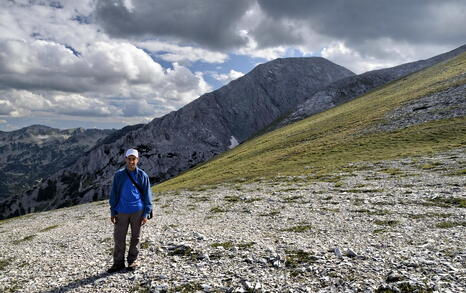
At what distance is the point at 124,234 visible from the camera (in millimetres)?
13062

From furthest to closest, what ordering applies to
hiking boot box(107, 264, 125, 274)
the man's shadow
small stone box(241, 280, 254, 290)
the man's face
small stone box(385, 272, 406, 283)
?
hiking boot box(107, 264, 125, 274) < the man's face < the man's shadow < small stone box(241, 280, 254, 290) < small stone box(385, 272, 406, 283)

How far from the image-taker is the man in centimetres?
1298

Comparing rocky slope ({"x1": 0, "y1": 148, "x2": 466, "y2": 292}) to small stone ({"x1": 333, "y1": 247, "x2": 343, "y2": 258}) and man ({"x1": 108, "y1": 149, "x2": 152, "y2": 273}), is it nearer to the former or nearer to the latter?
small stone ({"x1": 333, "y1": 247, "x2": 343, "y2": 258})

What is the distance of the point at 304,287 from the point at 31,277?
13541mm

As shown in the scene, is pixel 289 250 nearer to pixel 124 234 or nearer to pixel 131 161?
pixel 124 234

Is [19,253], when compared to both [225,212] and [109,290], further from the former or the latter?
[225,212]

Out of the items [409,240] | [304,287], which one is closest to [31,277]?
[304,287]

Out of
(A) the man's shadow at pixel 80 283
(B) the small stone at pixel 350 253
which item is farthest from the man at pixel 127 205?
(B) the small stone at pixel 350 253

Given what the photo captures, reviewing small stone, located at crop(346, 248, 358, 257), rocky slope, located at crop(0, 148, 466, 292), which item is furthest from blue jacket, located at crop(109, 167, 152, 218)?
small stone, located at crop(346, 248, 358, 257)

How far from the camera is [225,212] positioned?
88.7ft

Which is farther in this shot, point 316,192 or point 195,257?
point 316,192

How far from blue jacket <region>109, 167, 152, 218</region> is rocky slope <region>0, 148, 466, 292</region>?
2882mm

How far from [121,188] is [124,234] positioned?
6.94ft

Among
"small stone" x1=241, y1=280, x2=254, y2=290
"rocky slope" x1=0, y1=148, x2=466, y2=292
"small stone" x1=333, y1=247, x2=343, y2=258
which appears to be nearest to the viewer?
"small stone" x1=241, y1=280, x2=254, y2=290
